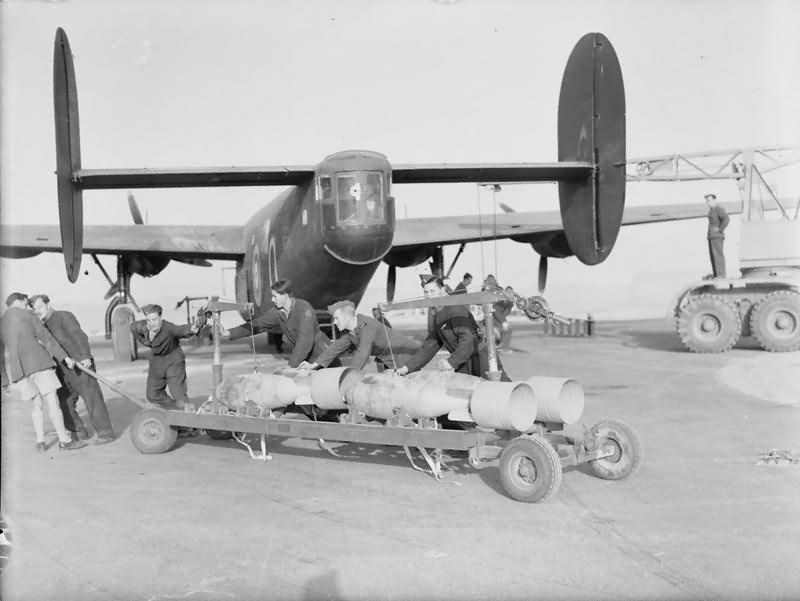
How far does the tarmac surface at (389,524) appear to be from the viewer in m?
5.04

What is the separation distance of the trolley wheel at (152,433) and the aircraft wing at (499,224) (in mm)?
14377

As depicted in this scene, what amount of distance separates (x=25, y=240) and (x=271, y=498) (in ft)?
62.0

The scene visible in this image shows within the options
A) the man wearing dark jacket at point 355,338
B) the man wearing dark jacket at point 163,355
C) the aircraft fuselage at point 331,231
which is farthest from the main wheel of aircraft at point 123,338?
the man wearing dark jacket at point 355,338

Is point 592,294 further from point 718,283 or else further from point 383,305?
point 383,305

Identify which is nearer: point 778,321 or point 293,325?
point 293,325

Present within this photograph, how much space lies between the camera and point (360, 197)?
1300cm

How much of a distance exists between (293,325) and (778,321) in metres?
13.8

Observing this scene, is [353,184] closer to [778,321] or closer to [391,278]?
[778,321]

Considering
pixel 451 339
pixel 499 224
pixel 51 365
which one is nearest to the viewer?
pixel 451 339

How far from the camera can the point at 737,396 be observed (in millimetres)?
12359

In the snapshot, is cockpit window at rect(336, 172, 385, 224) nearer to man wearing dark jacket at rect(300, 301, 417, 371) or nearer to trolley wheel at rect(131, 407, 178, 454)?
man wearing dark jacket at rect(300, 301, 417, 371)

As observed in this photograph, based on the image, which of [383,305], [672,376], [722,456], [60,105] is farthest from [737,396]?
[60,105]

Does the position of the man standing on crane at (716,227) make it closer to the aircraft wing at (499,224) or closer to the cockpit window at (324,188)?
the aircraft wing at (499,224)

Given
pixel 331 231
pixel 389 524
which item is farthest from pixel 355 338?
pixel 331 231
